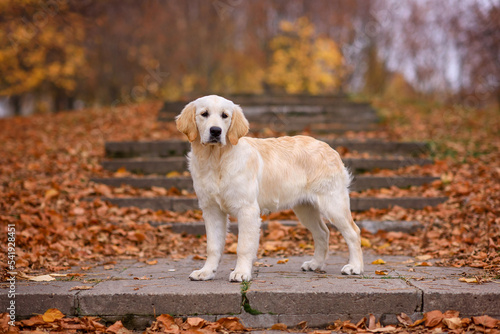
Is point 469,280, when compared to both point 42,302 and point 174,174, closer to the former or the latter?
point 42,302

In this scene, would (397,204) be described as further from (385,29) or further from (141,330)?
(385,29)

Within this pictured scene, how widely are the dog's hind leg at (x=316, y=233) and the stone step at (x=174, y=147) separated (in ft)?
12.3

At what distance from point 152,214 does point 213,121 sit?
2.91 meters

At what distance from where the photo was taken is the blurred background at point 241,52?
15398 mm

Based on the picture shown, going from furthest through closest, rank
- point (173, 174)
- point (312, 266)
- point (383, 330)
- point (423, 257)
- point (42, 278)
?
1. point (173, 174)
2. point (423, 257)
3. point (312, 266)
4. point (42, 278)
5. point (383, 330)

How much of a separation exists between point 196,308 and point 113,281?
83cm

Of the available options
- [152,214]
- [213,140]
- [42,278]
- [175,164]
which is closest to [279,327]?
[213,140]

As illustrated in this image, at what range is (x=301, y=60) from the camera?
18.2 m

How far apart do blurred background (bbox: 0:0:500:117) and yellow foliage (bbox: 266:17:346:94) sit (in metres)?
0.04

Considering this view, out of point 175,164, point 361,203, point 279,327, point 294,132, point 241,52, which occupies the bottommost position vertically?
point 279,327

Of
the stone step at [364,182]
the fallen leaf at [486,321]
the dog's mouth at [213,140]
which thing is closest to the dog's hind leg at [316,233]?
the dog's mouth at [213,140]

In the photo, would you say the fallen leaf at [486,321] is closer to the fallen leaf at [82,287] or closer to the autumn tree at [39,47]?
the fallen leaf at [82,287]

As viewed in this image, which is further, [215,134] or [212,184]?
[212,184]

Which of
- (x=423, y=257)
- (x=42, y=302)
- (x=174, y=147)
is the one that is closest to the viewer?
(x=42, y=302)
